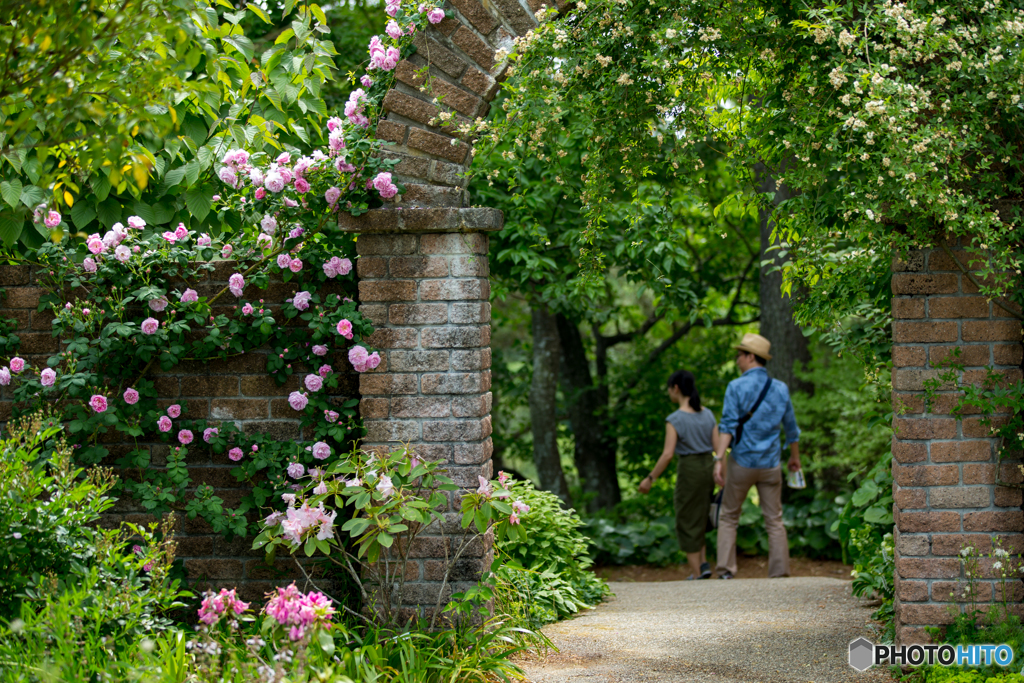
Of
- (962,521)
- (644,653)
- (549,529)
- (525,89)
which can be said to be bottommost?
(644,653)

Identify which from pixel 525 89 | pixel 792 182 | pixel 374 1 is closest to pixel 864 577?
pixel 792 182

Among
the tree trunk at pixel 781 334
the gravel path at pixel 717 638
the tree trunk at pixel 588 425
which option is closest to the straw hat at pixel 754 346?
the gravel path at pixel 717 638

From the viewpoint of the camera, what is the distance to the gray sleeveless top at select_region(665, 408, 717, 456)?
657 centimetres

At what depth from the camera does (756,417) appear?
6051 millimetres

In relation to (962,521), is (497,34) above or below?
above

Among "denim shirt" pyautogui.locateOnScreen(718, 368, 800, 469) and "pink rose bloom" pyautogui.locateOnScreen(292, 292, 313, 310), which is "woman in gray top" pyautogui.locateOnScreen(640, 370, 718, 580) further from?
"pink rose bloom" pyautogui.locateOnScreen(292, 292, 313, 310)

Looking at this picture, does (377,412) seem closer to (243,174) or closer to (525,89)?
(243,174)

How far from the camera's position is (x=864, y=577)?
466cm

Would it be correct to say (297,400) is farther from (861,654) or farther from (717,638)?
(861,654)

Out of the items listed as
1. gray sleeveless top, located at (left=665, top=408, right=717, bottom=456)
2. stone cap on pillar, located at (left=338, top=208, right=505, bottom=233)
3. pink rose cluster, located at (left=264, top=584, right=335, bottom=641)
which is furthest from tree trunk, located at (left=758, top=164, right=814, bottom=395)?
pink rose cluster, located at (left=264, top=584, right=335, bottom=641)

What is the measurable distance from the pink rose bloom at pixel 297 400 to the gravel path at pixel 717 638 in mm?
1546

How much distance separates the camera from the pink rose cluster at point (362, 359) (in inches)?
141

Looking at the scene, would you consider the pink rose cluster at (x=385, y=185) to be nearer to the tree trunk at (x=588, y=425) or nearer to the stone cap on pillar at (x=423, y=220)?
the stone cap on pillar at (x=423, y=220)

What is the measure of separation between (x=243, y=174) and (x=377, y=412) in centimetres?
130
